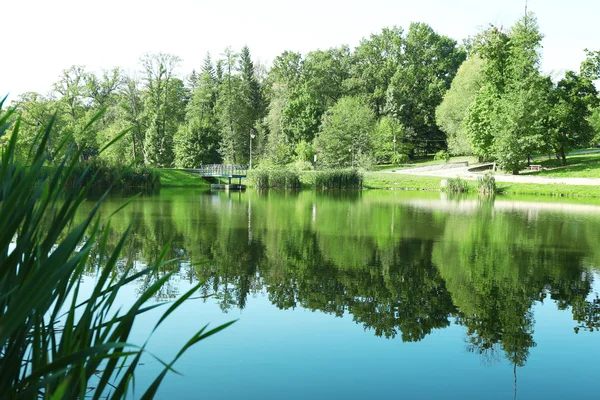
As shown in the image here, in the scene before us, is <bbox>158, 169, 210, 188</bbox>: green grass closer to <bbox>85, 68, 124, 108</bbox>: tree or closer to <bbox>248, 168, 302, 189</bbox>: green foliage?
<bbox>248, 168, 302, 189</bbox>: green foliage

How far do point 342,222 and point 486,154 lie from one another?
3037cm

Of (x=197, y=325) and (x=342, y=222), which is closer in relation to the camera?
(x=197, y=325)

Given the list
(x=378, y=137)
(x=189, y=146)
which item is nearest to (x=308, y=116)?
(x=378, y=137)

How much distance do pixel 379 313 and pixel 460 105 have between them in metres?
48.7

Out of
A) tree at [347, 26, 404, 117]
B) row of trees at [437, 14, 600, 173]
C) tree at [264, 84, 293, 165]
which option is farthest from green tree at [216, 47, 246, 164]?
row of trees at [437, 14, 600, 173]

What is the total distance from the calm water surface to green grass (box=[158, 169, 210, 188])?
27704mm

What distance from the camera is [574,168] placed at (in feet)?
139

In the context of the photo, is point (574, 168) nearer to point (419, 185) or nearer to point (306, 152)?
point (419, 185)

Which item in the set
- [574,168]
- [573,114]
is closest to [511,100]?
[573,114]

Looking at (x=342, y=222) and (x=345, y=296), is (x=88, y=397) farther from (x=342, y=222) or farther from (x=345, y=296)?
(x=342, y=222)

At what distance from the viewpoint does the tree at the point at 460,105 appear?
171 ft

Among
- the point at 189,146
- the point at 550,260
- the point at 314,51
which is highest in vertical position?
the point at 314,51

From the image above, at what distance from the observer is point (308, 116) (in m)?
61.0

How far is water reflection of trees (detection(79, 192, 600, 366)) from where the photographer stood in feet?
26.6
